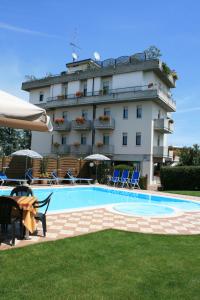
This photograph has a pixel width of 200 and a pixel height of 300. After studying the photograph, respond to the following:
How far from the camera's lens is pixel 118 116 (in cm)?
3409

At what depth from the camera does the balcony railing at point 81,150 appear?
34994 millimetres

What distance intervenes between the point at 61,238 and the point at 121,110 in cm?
2828

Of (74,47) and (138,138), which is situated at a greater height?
(74,47)

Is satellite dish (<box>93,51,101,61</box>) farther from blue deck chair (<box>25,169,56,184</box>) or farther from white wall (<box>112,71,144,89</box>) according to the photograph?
blue deck chair (<box>25,169,56,184</box>)

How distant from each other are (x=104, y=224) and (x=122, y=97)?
1016 inches

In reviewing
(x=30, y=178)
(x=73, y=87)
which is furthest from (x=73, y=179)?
(x=73, y=87)

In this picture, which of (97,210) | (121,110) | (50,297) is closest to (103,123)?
(121,110)

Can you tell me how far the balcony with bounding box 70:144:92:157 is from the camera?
35.0 meters

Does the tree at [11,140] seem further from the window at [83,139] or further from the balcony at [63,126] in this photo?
the window at [83,139]

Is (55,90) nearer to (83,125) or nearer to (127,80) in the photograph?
(83,125)

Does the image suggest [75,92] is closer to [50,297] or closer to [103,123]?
[103,123]

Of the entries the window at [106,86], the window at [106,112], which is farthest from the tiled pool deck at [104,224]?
the window at [106,86]

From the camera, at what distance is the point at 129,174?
2394 cm

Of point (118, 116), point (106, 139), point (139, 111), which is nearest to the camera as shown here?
point (139, 111)
